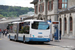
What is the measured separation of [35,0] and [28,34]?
29.9 meters

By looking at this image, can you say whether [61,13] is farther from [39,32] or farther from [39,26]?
[39,32]

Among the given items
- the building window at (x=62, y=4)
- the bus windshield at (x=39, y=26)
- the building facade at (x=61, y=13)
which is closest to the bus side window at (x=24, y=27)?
the bus windshield at (x=39, y=26)

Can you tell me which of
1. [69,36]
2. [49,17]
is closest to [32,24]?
[69,36]

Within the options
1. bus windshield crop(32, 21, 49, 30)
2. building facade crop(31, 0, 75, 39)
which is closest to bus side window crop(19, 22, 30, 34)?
bus windshield crop(32, 21, 49, 30)

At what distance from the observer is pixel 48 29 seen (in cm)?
2320

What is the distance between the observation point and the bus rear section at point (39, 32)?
22.8m

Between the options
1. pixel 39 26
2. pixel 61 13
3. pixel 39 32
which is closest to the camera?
pixel 39 32

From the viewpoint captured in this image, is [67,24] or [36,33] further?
[67,24]

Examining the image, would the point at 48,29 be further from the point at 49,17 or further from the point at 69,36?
the point at 49,17

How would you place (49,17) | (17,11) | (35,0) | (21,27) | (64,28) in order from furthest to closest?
(17,11), (35,0), (49,17), (64,28), (21,27)

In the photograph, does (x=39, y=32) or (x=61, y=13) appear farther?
(x=61, y=13)

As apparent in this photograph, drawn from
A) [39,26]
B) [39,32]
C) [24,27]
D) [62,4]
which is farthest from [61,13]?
[62,4]

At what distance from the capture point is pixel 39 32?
22.9m

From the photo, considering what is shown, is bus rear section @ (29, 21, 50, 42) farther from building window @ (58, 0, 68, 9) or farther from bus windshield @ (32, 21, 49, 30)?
building window @ (58, 0, 68, 9)
